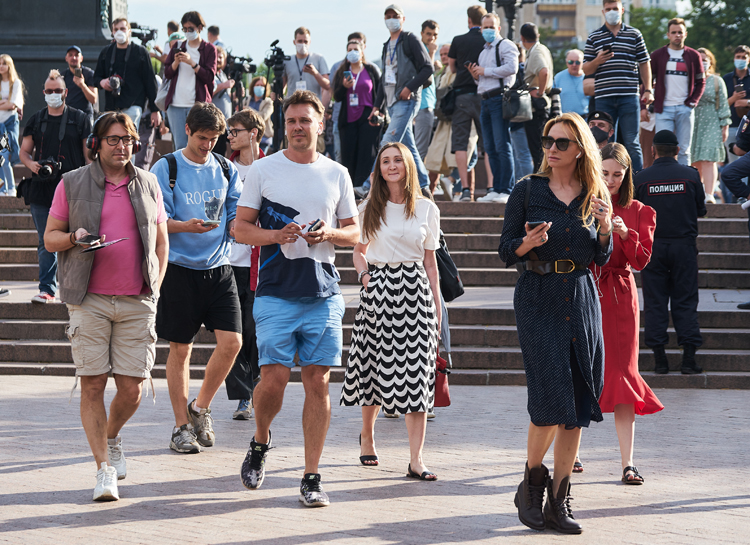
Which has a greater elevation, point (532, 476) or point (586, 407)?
point (586, 407)

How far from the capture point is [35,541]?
14.3 ft

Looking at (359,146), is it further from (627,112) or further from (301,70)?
(627,112)

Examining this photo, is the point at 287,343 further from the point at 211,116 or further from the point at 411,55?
the point at 411,55

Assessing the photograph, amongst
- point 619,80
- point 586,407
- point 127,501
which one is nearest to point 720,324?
point 619,80

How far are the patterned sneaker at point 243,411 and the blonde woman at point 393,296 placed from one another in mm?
1426

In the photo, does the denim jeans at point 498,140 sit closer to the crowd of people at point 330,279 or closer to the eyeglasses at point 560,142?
the crowd of people at point 330,279

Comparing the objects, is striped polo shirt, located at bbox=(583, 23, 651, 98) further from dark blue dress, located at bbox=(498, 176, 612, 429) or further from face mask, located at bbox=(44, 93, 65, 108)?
dark blue dress, located at bbox=(498, 176, 612, 429)

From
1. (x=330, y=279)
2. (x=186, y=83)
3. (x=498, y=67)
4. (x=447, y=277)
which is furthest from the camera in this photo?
(x=186, y=83)

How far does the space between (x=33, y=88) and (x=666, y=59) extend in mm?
10108

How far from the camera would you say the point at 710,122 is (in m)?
13.6

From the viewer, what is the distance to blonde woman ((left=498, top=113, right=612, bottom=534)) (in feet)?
15.3

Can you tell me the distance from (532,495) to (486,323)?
198 inches

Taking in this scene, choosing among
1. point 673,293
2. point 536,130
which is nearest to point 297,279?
point 673,293

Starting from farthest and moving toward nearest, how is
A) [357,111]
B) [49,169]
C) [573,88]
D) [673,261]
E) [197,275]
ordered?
[573,88], [357,111], [49,169], [673,261], [197,275]
